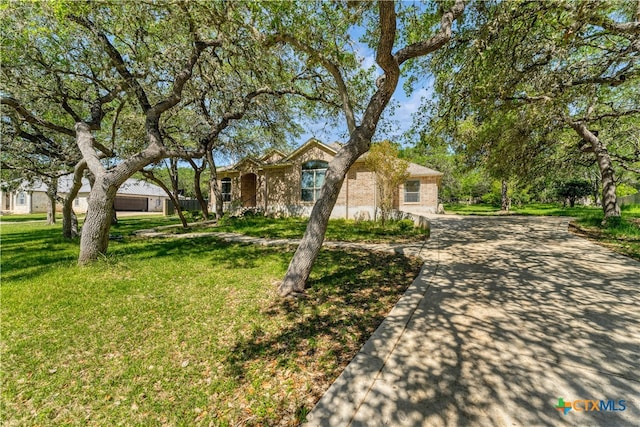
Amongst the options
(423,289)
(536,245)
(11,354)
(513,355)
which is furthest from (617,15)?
(11,354)

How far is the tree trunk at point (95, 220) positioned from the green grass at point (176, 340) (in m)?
0.47

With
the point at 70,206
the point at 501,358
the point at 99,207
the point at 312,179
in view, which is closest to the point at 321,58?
the point at 501,358

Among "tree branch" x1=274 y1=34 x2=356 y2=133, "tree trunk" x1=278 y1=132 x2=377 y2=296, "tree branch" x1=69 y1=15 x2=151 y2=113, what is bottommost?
"tree trunk" x1=278 y1=132 x2=377 y2=296

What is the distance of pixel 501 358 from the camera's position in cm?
266

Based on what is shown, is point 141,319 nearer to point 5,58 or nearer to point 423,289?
point 423,289

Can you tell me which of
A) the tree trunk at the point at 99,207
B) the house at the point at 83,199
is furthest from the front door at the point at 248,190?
the tree trunk at the point at 99,207

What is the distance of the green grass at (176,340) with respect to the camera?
233cm

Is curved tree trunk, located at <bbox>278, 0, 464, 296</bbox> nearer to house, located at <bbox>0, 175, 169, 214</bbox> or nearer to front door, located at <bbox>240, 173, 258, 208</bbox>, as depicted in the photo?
front door, located at <bbox>240, 173, 258, 208</bbox>

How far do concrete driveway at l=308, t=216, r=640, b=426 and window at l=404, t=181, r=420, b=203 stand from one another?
15498 millimetres

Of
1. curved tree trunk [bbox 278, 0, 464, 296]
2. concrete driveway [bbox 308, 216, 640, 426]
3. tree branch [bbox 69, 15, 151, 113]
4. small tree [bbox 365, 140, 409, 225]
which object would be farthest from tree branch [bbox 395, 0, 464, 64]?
small tree [bbox 365, 140, 409, 225]

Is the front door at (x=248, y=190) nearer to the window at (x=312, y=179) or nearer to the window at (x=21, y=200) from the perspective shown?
the window at (x=312, y=179)

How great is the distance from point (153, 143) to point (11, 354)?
5.57 metres

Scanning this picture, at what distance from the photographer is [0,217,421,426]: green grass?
233 cm

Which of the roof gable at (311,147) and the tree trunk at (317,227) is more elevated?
the roof gable at (311,147)
